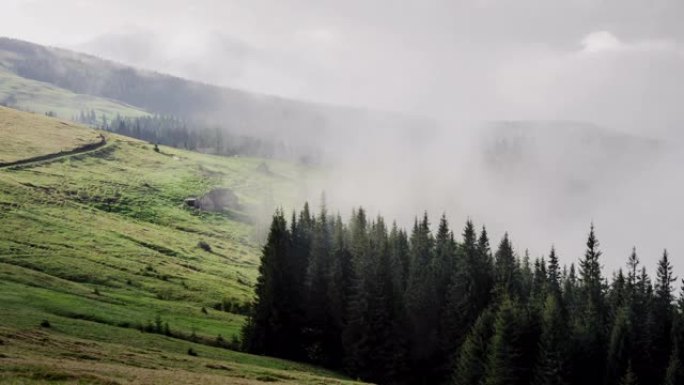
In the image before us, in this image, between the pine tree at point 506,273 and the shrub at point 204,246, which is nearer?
the pine tree at point 506,273

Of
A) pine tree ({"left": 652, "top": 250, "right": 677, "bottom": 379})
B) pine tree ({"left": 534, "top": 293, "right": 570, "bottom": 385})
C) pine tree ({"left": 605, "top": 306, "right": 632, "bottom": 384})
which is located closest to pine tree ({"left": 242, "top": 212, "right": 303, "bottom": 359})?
pine tree ({"left": 534, "top": 293, "right": 570, "bottom": 385})

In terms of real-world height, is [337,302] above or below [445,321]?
above

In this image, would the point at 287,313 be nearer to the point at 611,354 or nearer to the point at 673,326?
the point at 611,354

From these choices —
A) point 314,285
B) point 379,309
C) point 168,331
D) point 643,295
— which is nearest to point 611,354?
point 643,295

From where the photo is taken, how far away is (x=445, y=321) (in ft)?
368

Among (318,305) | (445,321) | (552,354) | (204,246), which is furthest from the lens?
(204,246)

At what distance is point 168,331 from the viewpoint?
8656 cm

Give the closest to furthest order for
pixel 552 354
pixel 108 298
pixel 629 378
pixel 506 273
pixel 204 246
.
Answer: pixel 629 378
pixel 552 354
pixel 108 298
pixel 506 273
pixel 204 246

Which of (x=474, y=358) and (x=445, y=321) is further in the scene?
(x=445, y=321)

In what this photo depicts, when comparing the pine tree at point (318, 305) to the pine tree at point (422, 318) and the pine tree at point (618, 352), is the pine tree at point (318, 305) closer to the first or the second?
the pine tree at point (422, 318)

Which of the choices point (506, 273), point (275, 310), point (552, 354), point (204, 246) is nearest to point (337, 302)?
point (275, 310)

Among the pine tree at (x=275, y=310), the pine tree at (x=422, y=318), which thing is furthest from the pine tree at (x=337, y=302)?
the pine tree at (x=422, y=318)

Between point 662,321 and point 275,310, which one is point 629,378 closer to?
point 662,321

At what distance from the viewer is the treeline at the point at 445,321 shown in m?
91.9
